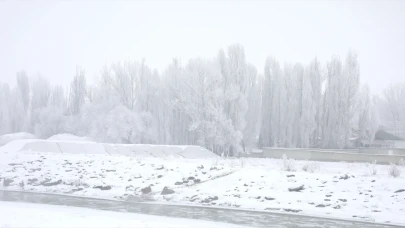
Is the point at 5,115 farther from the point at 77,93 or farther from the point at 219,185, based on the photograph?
the point at 219,185

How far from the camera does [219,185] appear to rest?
1712 cm

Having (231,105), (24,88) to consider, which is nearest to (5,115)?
(24,88)

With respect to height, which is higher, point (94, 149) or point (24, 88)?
point (24, 88)

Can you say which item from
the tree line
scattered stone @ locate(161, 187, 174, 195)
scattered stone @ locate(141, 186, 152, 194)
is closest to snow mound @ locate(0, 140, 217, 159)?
the tree line

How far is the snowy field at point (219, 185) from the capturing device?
551 inches

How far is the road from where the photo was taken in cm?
1188

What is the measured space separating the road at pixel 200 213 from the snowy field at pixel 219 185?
0.86m

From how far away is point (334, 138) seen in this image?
45.7 metres

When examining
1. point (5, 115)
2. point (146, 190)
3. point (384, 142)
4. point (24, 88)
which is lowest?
point (146, 190)

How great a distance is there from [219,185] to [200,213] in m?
3.84

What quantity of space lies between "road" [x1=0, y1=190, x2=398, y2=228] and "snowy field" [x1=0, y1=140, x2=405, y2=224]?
33.7 inches

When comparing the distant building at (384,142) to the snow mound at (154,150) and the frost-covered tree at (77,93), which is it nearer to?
the snow mound at (154,150)

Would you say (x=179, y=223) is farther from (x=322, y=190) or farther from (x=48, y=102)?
(x=48, y=102)

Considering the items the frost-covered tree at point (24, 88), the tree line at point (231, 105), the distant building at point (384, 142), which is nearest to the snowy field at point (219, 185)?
the tree line at point (231, 105)
